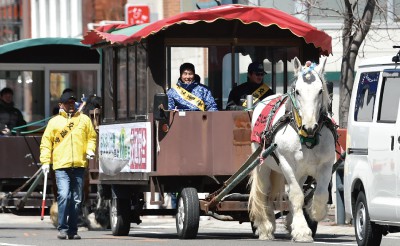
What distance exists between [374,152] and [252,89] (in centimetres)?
440

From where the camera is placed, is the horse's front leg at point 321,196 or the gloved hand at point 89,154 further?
the gloved hand at point 89,154

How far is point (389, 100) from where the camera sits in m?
15.7

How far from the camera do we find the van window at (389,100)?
15.5 m

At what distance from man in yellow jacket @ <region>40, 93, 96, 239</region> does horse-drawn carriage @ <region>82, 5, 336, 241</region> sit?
65cm

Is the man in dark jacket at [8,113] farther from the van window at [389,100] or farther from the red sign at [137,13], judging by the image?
the van window at [389,100]

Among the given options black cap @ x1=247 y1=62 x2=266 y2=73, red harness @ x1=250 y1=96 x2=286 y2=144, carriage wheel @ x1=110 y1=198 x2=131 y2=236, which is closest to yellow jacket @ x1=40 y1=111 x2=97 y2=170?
carriage wheel @ x1=110 y1=198 x2=131 y2=236

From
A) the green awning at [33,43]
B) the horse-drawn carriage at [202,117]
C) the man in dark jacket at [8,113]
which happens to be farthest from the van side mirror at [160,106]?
the green awning at [33,43]

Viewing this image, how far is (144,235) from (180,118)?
3292mm

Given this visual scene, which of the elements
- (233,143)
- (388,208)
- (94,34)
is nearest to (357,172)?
(388,208)

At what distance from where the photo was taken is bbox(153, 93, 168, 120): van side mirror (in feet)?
62.0

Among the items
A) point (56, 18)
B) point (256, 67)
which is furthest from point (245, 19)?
point (56, 18)

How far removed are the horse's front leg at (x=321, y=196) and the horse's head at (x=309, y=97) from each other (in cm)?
58

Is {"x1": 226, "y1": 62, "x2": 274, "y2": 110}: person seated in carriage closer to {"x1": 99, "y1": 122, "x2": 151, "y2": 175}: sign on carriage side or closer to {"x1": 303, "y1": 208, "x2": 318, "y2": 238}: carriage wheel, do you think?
{"x1": 99, "y1": 122, "x2": 151, "y2": 175}: sign on carriage side

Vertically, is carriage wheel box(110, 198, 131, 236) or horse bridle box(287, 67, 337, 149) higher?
horse bridle box(287, 67, 337, 149)
